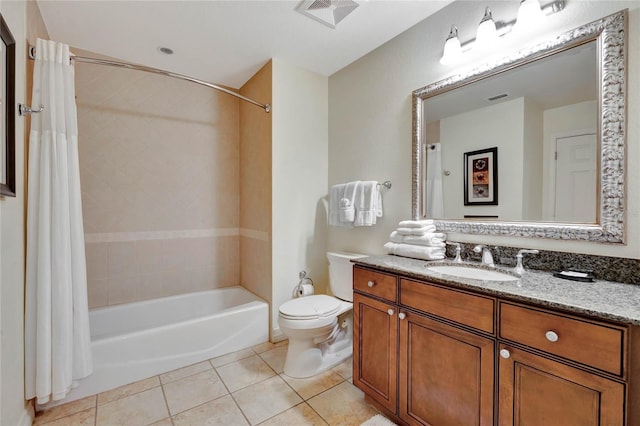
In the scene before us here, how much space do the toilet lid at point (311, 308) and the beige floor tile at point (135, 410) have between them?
2.77ft

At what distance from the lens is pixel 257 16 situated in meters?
1.79

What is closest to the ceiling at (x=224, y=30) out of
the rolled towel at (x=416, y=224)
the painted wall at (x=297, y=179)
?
the painted wall at (x=297, y=179)

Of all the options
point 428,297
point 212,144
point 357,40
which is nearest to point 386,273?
point 428,297

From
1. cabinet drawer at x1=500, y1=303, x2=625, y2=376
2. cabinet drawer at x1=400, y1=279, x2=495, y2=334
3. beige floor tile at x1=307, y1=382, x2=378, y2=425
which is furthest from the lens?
beige floor tile at x1=307, y1=382, x2=378, y2=425

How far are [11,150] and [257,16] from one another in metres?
1.47

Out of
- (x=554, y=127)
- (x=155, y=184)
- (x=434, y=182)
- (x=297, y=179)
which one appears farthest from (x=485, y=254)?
(x=155, y=184)

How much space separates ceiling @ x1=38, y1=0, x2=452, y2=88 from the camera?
171 cm

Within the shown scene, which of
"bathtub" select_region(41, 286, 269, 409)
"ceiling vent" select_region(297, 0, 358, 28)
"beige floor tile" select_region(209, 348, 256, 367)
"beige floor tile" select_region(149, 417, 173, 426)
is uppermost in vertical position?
"ceiling vent" select_region(297, 0, 358, 28)

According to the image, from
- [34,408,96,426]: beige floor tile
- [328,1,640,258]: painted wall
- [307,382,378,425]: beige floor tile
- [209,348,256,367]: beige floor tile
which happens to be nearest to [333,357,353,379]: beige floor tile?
[307,382,378,425]: beige floor tile

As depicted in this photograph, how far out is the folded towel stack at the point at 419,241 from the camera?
63.4 inches

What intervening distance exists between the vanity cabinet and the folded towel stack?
0.30m

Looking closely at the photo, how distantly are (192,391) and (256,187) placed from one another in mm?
1582

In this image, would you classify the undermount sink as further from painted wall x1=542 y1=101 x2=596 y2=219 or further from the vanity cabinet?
painted wall x1=542 y1=101 x2=596 y2=219

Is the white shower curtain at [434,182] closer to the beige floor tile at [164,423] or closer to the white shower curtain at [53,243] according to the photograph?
the beige floor tile at [164,423]
